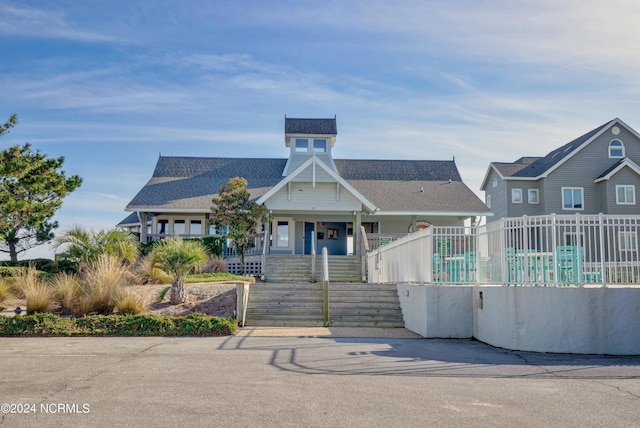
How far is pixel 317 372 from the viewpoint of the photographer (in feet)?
26.0

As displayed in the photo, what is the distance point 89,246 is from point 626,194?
2939cm

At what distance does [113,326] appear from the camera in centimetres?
1252

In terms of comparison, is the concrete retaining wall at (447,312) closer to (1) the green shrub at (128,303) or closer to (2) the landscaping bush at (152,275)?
(1) the green shrub at (128,303)

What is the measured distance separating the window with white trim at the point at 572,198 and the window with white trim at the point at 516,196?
257cm

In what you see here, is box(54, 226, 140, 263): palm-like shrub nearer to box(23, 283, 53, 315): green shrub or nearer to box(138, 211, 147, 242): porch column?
box(23, 283, 53, 315): green shrub

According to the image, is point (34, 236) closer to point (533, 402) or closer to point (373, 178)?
point (373, 178)

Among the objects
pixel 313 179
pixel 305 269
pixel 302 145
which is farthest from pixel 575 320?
pixel 302 145

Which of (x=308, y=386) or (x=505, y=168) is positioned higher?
(x=505, y=168)

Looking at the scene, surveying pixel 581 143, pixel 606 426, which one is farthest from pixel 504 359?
pixel 581 143

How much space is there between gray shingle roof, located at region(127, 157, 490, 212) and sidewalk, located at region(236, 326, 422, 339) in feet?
49.9

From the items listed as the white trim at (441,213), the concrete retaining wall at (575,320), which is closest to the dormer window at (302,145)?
the white trim at (441,213)

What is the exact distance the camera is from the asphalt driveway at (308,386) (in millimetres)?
5582

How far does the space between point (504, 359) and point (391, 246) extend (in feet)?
27.0

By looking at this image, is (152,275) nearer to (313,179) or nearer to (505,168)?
(313,179)
